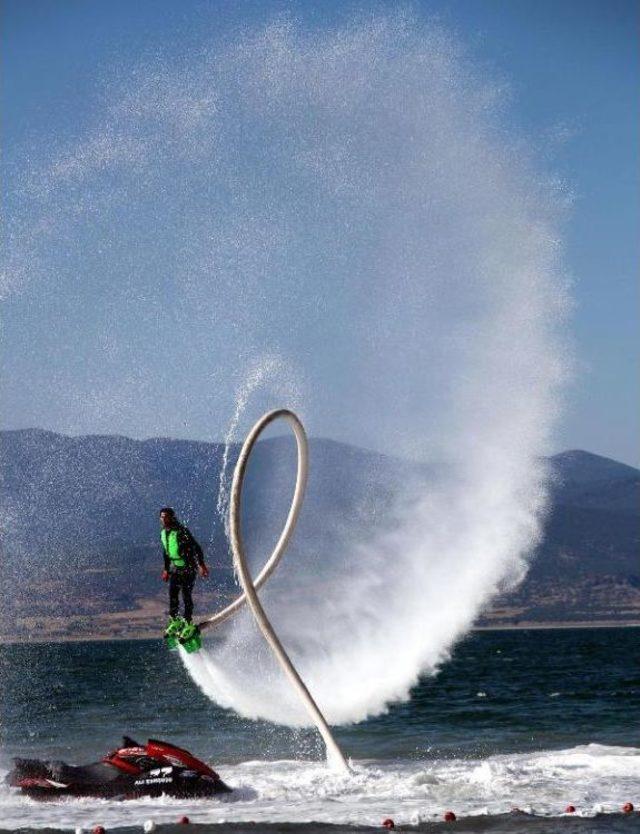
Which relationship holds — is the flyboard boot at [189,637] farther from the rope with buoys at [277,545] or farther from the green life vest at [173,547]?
the green life vest at [173,547]

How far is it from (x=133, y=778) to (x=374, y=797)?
5474 mm

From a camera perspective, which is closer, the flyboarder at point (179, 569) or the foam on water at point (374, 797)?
the foam on water at point (374, 797)

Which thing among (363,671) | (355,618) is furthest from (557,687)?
(363,671)

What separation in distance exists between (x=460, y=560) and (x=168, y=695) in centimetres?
3454

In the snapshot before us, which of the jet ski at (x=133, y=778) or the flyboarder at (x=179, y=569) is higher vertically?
the flyboarder at (x=179, y=569)

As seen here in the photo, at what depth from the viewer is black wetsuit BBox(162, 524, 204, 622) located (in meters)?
27.5

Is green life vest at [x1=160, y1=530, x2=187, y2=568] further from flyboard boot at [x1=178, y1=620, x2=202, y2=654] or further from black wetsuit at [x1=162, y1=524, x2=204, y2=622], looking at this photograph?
flyboard boot at [x1=178, y1=620, x2=202, y2=654]

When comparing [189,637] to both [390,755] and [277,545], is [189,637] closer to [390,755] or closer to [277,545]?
[277,545]

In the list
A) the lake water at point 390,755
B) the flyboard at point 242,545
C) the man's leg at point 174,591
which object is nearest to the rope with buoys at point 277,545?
the flyboard at point 242,545

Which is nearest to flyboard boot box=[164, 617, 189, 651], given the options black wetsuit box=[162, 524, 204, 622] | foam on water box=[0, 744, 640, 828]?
black wetsuit box=[162, 524, 204, 622]

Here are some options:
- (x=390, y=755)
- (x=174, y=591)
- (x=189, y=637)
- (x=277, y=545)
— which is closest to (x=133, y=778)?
(x=189, y=637)

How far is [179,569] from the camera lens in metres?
27.8

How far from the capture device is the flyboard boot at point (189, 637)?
2788 cm

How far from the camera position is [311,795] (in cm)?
2895
